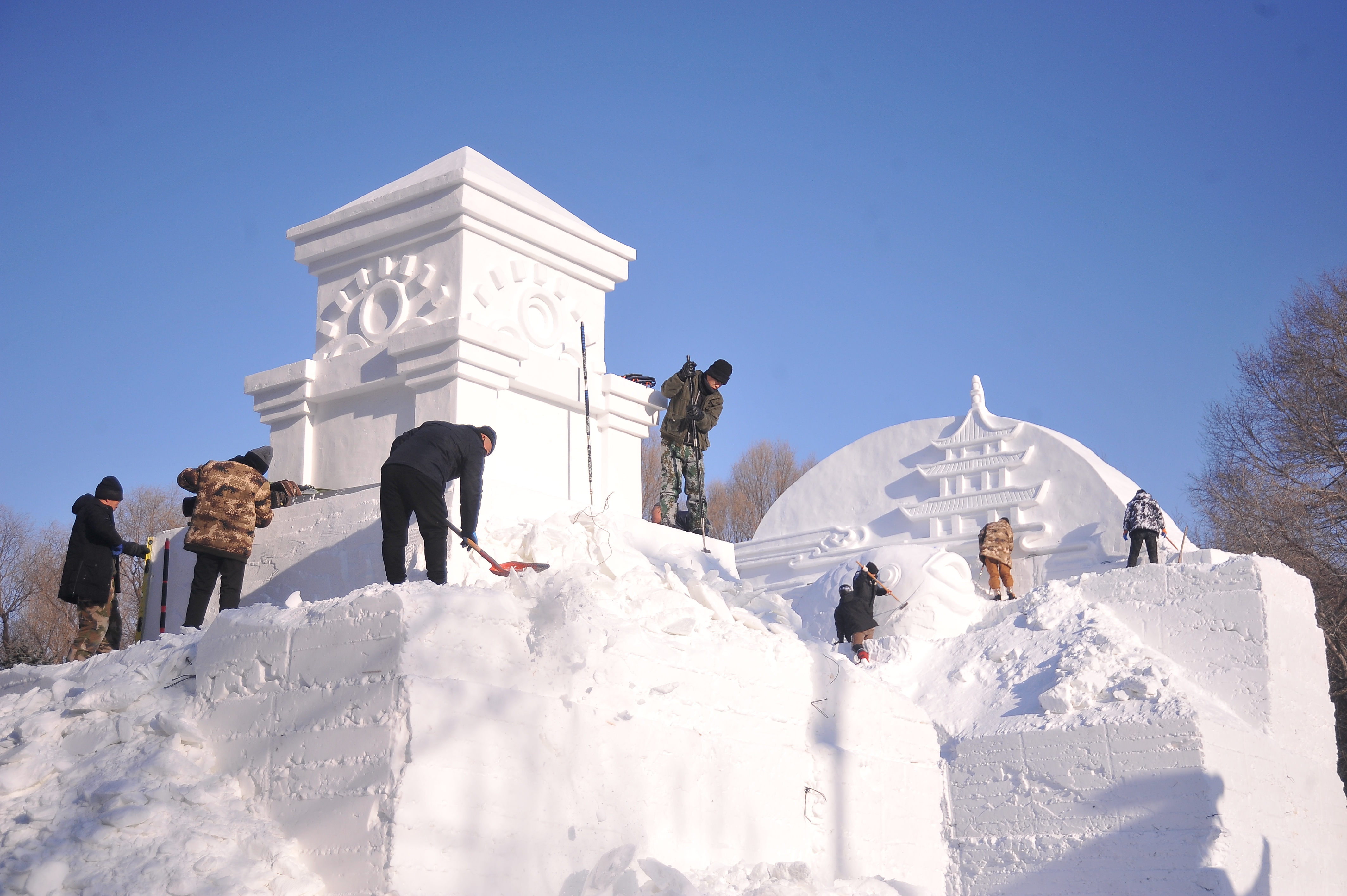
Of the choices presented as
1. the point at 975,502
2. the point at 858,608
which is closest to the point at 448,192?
the point at 858,608

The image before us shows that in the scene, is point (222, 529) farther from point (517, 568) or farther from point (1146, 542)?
point (1146, 542)

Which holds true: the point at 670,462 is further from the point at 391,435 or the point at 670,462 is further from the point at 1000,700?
the point at 1000,700

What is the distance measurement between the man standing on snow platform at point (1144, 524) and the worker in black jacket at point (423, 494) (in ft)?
26.8

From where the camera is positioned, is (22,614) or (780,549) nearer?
(780,549)

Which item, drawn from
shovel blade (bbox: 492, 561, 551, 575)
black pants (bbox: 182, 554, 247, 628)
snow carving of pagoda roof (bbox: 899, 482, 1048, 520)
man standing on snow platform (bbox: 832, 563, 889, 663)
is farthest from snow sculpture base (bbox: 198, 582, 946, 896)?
snow carving of pagoda roof (bbox: 899, 482, 1048, 520)

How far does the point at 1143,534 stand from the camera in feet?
39.4

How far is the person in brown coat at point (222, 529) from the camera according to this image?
22.3ft

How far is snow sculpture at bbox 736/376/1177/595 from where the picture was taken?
13781 millimetres

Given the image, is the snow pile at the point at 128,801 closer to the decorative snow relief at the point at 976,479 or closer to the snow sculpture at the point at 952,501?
the snow sculpture at the point at 952,501

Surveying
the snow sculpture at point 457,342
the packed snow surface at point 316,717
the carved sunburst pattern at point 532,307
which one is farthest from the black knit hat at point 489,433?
the carved sunburst pattern at point 532,307

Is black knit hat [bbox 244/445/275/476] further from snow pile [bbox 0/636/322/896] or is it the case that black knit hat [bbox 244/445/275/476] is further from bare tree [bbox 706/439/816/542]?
bare tree [bbox 706/439/816/542]

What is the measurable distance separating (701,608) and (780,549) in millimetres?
9867

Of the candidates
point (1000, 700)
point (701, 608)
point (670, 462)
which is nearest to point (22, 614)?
point (670, 462)

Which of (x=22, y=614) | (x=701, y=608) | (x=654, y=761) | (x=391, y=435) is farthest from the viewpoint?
(x=22, y=614)
